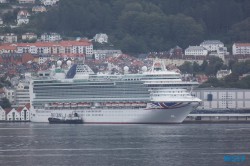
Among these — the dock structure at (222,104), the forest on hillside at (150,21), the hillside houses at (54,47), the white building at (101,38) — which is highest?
the forest on hillside at (150,21)

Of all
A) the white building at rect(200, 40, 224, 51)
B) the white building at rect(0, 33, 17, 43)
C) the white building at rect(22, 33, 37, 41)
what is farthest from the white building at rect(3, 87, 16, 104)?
the white building at rect(200, 40, 224, 51)

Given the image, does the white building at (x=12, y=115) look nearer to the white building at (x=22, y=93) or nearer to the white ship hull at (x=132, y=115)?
the white building at (x=22, y=93)

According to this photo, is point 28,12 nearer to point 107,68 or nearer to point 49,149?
point 107,68

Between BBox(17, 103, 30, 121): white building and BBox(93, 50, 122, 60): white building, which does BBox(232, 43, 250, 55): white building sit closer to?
BBox(93, 50, 122, 60): white building

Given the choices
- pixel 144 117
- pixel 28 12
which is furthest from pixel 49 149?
pixel 28 12

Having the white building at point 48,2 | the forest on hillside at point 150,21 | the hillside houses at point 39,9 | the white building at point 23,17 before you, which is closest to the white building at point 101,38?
the forest on hillside at point 150,21

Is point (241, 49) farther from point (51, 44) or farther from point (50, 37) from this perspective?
point (50, 37)
